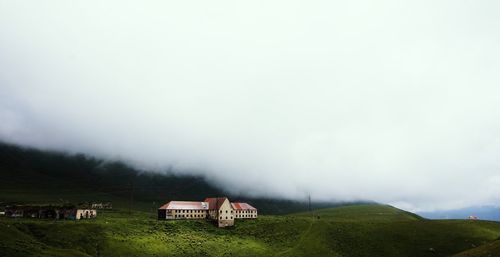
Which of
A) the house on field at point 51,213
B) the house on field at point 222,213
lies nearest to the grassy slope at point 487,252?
the house on field at point 222,213

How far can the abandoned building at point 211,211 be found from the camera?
152750 millimetres

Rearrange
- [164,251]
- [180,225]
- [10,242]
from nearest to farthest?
1. [10,242]
2. [164,251]
3. [180,225]

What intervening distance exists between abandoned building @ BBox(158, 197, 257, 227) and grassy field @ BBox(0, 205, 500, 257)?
360 inches

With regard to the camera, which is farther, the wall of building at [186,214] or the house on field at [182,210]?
the house on field at [182,210]

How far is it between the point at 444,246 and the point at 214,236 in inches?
2983

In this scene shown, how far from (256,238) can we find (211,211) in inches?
1532

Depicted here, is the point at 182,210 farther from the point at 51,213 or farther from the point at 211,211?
the point at 51,213

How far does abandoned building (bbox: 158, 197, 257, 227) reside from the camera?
152750 mm

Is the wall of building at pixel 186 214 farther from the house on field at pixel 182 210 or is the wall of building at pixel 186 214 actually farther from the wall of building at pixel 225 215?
the wall of building at pixel 225 215

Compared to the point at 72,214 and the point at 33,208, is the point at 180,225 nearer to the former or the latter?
the point at 72,214

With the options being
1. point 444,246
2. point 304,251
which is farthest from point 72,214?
point 444,246

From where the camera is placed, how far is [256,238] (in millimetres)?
130625

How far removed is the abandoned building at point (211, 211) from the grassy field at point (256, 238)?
9139 millimetres

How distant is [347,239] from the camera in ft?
407
